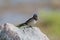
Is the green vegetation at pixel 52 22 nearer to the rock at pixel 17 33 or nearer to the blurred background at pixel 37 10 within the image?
the blurred background at pixel 37 10

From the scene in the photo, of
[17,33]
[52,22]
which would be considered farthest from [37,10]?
[17,33]

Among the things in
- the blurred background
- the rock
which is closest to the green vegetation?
the blurred background

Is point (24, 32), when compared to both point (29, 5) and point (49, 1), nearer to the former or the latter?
point (29, 5)

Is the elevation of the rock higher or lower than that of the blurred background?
higher

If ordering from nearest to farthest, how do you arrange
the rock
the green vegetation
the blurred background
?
the rock → the green vegetation → the blurred background

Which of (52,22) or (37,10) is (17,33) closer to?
(52,22)

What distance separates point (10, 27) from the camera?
5.58 metres

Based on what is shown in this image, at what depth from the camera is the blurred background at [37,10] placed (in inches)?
601

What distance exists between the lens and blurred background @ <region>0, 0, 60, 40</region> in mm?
15275

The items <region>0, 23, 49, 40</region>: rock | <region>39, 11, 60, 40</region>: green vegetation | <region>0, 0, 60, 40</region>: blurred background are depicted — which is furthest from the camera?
<region>0, 0, 60, 40</region>: blurred background

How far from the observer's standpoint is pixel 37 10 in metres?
17.8

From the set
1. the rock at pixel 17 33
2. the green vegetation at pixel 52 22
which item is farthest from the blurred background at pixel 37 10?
the rock at pixel 17 33

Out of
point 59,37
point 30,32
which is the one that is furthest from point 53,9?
point 30,32

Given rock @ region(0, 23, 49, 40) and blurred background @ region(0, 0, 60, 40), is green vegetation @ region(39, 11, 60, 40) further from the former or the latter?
rock @ region(0, 23, 49, 40)
